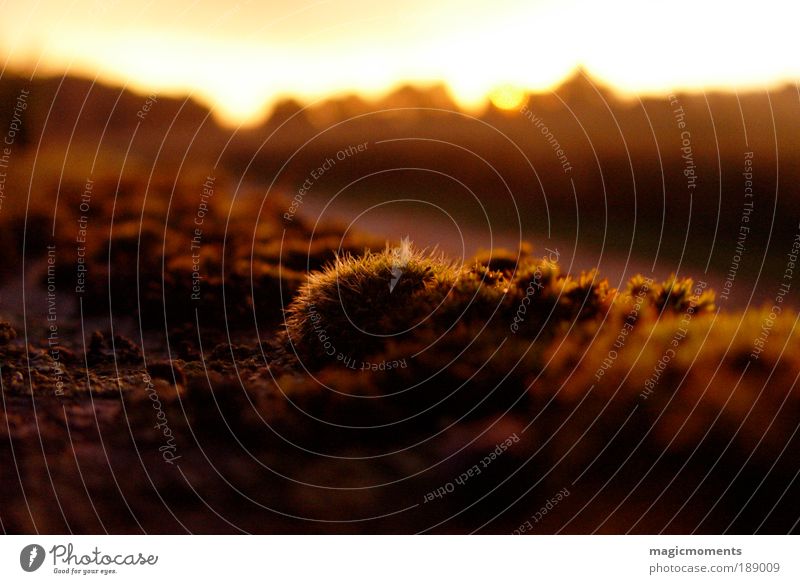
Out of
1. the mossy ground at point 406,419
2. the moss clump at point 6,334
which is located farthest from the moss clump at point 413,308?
the moss clump at point 6,334

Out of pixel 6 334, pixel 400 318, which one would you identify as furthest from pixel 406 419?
pixel 6 334

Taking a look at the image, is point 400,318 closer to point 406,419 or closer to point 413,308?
point 413,308

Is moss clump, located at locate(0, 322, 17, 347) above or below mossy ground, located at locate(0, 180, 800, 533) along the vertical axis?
above

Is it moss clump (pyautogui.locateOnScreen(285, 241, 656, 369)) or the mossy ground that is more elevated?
moss clump (pyautogui.locateOnScreen(285, 241, 656, 369))

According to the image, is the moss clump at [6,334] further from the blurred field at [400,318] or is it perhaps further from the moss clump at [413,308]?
the moss clump at [413,308]

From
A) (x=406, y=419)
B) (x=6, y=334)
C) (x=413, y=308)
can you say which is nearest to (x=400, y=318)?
(x=413, y=308)

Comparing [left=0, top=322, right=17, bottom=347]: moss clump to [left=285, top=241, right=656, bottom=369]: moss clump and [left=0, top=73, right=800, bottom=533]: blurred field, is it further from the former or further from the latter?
[left=285, top=241, right=656, bottom=369]: moss clump

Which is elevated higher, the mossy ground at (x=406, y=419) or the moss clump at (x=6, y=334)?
the moss clump at (x=6, y=334)

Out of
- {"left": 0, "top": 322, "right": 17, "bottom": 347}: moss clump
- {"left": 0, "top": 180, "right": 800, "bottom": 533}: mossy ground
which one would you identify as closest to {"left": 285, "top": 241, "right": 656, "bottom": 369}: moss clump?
{"left": 0, "top": 180, "right": 800, "bottom": 533}: mossy ground

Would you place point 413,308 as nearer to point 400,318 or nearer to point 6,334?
point 400,318

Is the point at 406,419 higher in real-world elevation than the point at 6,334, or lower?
lower

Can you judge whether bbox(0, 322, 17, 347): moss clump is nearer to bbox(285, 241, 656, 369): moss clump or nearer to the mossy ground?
the mossy ground
